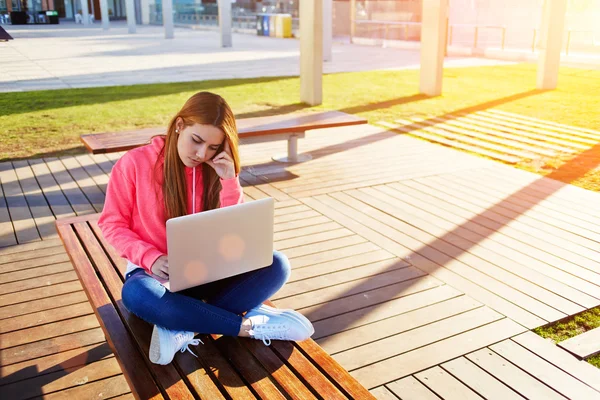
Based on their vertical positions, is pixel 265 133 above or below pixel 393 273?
above

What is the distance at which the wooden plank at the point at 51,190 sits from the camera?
511cm

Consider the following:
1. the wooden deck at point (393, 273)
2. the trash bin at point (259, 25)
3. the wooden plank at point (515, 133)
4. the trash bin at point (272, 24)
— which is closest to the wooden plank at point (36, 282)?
the wooden deck at point (393, 273)

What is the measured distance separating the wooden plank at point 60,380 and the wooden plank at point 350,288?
1098 millimetres

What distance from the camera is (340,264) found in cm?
413

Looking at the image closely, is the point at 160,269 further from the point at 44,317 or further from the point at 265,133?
the point at 265,133

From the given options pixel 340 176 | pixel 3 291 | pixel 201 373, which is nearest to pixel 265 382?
pixel 201 373

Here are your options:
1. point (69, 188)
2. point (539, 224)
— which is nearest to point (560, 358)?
point (539, 224)

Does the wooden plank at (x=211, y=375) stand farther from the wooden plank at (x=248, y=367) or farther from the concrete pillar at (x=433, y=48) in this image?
the concrete pillar at (x=433, y=48)

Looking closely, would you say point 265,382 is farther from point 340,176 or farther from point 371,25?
point 371,25

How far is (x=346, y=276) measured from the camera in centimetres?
394

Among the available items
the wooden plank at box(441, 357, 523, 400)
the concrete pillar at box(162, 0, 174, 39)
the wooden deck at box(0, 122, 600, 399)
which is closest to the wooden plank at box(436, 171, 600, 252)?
the wooden deck at box(0, 122, 600, 399)

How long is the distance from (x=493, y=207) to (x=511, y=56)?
15.6m

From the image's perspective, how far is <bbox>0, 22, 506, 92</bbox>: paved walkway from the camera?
13767 mm

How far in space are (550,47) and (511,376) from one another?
11.2m
